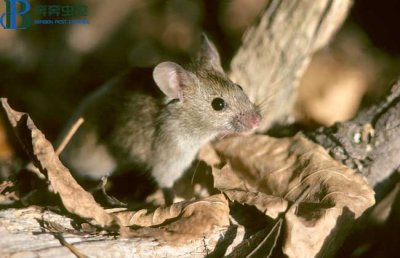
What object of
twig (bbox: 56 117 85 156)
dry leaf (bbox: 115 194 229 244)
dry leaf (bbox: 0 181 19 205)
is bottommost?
dry leaf (bbox: 115 194 229 244)

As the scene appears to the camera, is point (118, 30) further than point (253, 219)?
Yes

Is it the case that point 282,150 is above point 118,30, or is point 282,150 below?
below

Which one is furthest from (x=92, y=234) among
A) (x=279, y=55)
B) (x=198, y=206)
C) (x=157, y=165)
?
(x=279, y=55)

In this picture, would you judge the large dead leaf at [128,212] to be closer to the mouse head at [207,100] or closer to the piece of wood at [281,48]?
the mouse head at [207,100]

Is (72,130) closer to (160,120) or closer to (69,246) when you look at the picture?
(160,120)

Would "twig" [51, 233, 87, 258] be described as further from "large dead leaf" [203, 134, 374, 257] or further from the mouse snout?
the mouse snout

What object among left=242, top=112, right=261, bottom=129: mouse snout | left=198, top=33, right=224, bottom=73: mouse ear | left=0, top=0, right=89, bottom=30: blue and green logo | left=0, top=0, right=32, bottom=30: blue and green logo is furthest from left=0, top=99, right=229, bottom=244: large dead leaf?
left=0, top=0, right=89, bottom=30: blue and green logo

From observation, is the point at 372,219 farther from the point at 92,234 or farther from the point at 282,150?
the point at 92,234
